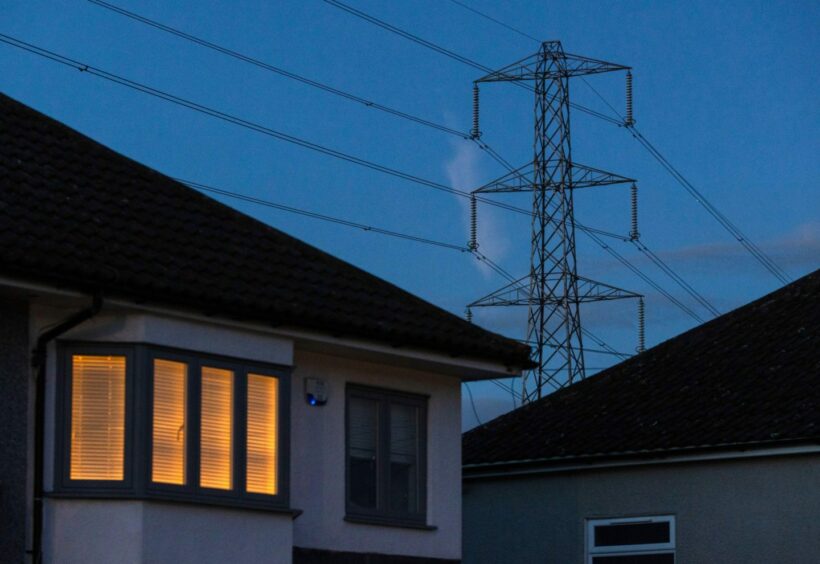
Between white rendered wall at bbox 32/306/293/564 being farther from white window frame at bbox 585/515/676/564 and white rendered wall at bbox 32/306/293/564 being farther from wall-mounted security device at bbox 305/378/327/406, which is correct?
white window frame at bbox 585/515/676/564

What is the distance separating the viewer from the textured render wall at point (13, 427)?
14898 millimetres

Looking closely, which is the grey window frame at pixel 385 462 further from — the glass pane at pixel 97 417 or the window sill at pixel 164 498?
the glass pane at pixel 97 417

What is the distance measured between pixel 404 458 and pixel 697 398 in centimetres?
638

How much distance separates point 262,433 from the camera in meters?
16.9

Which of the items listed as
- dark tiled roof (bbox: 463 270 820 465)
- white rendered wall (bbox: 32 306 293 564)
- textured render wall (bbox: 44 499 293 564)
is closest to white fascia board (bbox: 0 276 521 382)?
white rendered wall (bbox: 32 306 293 564)

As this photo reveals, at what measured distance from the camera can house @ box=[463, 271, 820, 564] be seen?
21859mm

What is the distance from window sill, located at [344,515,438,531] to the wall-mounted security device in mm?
1270

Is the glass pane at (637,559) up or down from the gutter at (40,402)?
down

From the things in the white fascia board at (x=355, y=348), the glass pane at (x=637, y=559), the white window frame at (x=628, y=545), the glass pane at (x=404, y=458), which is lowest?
the glass pane at (x=637, y=559)

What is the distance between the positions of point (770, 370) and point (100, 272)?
11397mm

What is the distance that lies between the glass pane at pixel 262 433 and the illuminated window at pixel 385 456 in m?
1.53

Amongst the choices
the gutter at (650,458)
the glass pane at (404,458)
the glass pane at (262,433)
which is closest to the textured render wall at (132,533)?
the glass pane at (262,433)

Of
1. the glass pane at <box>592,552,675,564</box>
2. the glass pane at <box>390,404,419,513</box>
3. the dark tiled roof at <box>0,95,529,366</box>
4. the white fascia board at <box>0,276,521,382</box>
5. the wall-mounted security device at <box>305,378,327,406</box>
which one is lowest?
the glass pane at <box>592,552,675,564</box>

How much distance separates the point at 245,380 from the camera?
1666cm
